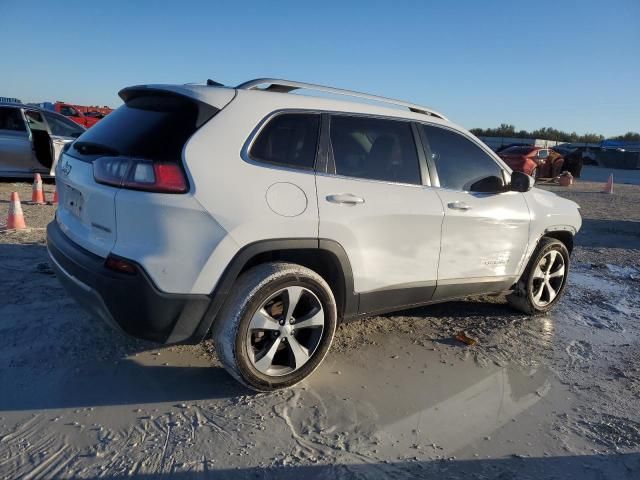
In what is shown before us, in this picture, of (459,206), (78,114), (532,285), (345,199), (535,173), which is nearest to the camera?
(345,199)

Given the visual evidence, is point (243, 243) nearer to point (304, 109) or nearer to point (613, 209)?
point (304, 109)

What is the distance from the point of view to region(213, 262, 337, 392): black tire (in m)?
2.86

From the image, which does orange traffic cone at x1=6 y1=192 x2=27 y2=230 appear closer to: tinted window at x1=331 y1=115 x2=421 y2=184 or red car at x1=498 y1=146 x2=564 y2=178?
tinted window at x1=331 y1=115 x2=421 y2=184

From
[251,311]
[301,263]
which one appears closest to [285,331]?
[251,311]

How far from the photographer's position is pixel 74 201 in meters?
3.11

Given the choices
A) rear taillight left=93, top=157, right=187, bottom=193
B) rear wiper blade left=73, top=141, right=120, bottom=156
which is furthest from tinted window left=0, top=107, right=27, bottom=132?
rear taillight left=93, top=157, right=187, bottom=193

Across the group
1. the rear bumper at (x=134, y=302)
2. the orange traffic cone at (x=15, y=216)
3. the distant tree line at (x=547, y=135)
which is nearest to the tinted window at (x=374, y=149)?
the rear bumper at (x=134, y=302)

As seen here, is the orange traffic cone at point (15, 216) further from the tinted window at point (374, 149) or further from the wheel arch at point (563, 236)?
the wheel arch at point (563, 236)

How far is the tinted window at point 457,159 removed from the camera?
12.6ft

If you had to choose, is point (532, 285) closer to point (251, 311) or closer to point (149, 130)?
point (251, 311)

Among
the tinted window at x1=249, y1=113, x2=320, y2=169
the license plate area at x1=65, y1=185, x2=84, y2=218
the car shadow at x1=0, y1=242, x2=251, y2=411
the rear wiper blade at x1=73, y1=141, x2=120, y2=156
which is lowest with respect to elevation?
the car shadow at x1=0, y1=242, x2=251, y2=411

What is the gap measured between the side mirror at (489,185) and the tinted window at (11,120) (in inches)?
348

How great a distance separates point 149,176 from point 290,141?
2.91 feet

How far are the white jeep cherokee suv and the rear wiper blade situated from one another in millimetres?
13
